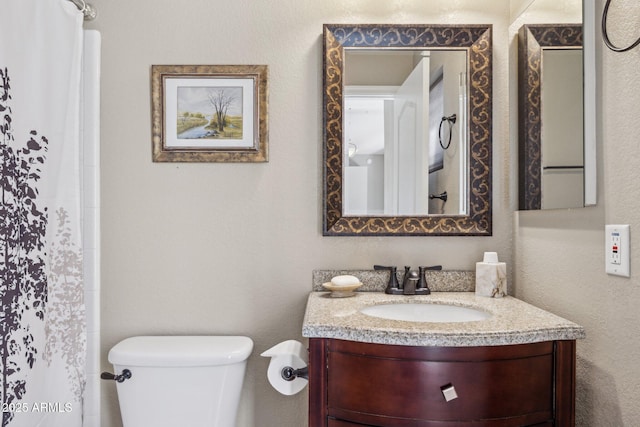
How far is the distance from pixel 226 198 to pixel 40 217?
0.63 metres

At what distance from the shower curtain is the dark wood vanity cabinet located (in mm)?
788

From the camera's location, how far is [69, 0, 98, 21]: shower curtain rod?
4.94ft

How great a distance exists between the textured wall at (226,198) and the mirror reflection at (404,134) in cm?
13

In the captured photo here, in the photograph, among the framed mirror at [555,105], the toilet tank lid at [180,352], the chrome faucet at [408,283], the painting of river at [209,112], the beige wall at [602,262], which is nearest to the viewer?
the beige wall at [602,262]

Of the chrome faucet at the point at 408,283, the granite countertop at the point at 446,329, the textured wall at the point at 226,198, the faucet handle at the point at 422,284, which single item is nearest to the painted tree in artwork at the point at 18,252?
the textured wall at the point at 226,198

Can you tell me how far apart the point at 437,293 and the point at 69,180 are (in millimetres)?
1333

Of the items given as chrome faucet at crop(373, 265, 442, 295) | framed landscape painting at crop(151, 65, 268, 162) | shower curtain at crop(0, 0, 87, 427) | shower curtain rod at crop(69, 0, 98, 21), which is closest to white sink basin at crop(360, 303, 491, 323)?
chrome faucet at crop(373, 265, 442, 295)

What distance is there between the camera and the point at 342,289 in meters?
1.50

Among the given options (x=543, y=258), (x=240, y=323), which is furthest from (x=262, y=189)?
(x=543, y=258)

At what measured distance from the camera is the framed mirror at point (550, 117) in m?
1.20

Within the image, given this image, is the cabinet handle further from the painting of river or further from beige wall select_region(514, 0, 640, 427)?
the painting of river

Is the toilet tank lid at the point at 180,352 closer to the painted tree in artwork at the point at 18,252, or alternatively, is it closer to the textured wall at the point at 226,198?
the textured wall at the point at 226,198

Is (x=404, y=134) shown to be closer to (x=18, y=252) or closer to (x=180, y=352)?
(x=180, y=352)

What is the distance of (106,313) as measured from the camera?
1.67m
